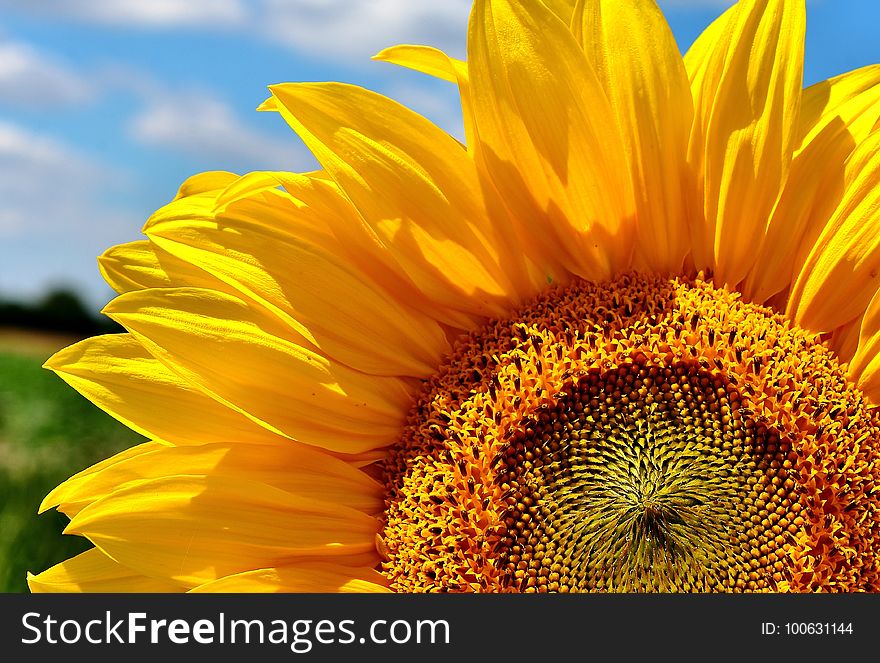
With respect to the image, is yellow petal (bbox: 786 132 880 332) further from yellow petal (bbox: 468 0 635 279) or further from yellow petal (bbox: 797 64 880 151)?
yellow petal (bbox: 468 0 635 279)

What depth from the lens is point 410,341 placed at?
1650mm

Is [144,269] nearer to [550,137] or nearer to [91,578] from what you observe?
[91,578]

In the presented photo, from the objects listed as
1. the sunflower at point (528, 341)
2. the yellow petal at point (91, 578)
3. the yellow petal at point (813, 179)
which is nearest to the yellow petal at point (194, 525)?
the sunflower at point (528, 341)

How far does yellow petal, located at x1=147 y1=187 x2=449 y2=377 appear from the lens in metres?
1.60

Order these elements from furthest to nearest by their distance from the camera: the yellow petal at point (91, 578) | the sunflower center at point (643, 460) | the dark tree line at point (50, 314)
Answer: the dark tree line at point (50, 314)
the yellow petal at point (91, 578)
the sunflower center at point (643, 460)

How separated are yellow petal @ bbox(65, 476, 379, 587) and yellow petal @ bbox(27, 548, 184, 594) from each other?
115 millimetres

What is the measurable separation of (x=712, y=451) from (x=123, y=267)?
1111 mm

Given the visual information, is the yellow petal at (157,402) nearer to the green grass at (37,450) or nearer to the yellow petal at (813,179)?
the yellow petal at (813,179)

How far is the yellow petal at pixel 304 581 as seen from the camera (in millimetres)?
1509

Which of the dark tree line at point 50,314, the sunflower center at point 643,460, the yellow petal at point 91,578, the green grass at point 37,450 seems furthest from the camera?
the dark tree line at point 50,314

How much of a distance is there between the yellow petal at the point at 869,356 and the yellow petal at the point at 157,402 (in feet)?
3.27

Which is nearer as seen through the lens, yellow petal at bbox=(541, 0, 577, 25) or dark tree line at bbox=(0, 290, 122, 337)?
yellow petal at bbox=(541, 0, 577, 25)

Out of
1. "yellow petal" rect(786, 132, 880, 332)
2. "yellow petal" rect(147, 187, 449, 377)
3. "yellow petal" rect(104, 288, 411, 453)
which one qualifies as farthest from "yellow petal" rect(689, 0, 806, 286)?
"yellow petal" rect(104, 288, 411, 453)

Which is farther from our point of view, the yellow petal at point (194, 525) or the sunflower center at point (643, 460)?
the yellow petal at point (194, 525)
